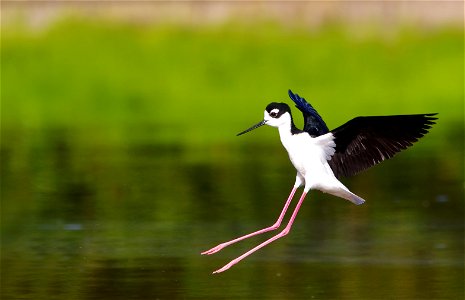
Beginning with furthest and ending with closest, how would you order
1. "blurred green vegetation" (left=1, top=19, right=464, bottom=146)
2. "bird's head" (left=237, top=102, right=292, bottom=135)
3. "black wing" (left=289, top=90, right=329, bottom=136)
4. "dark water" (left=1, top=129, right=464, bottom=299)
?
1. "blurred green vegetation" (left=1, top=19, right=464, bottom=146)
2. "dark water" (left=1, top=129, right=464, bottom=299)
3. "black wing" (left=289, top=90, right=329, bottom=136)
4. "bird's head" (left=237, top=102, right=292, bottom=135)

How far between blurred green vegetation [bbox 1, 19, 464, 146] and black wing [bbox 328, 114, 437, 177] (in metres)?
11.7

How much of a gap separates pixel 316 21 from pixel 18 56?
4078 mm

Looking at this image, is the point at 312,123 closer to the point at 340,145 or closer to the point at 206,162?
the point at 340,145

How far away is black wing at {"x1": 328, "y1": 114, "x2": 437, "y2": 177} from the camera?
9.17 metres

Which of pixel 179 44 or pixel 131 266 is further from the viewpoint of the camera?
pixel 179 44

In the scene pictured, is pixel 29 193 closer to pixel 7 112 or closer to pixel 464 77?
pixel 7 112

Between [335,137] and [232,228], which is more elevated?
[335,137]

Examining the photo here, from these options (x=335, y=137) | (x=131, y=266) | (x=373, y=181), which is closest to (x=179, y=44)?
(x=373, y=181)

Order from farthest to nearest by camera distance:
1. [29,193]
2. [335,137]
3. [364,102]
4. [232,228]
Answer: [364,102], [29,193], [232,228], [335,137]

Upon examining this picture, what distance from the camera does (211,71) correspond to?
75.4 ft

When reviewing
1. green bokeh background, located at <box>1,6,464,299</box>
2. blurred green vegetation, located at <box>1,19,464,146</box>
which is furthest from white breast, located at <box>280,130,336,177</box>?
blurred green vegetation, located at <box>1,19,464,146</box>

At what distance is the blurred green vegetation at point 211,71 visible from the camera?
21969 mm

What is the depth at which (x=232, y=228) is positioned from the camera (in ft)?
40.3

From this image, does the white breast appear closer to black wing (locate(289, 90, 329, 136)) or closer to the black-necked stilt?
the black-necked stilt
